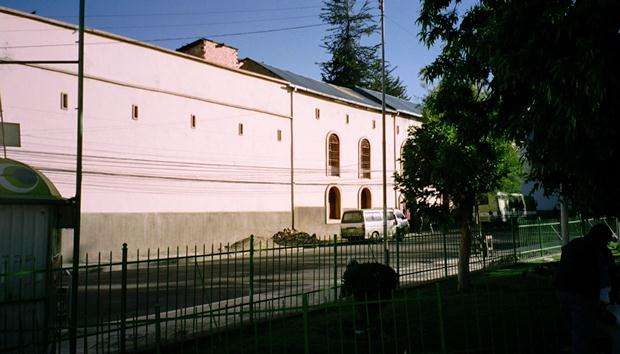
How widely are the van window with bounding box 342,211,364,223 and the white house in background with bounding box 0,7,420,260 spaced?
386cm

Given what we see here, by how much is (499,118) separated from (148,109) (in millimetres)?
18729

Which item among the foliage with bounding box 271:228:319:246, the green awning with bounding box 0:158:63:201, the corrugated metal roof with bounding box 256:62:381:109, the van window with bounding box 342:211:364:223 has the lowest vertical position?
the foliage with bounding box 271:228:319:246

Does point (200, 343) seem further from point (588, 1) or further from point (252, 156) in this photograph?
point (252, 156)

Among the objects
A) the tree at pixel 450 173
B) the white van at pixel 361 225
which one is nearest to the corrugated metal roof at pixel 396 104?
the white van at pixel 361 225

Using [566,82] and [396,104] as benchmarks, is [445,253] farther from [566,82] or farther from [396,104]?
[396,104]

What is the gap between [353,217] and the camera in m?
26.8

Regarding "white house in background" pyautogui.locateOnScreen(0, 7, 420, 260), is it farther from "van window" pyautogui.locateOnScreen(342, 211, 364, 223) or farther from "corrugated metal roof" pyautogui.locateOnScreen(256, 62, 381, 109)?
"van window" pyautogui.locateOnScreen(342, 211, 364, 223)

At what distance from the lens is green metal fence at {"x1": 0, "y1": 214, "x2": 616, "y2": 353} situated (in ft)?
18.8

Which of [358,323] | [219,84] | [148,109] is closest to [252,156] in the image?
[219,84]

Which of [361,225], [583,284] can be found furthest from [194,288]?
[361,225]

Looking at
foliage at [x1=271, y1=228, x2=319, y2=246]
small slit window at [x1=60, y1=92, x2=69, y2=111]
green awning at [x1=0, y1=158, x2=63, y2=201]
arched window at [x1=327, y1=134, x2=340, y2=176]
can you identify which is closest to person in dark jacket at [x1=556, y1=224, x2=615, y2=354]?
green awning at [x1=0, y1=158, x2=63, y2=201]

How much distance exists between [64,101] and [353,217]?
48.6 ft

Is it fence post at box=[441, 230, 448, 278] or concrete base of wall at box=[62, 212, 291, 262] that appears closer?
fence post at box=[441, 230, 448, 278]

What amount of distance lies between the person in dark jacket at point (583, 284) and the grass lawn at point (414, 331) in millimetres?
596
